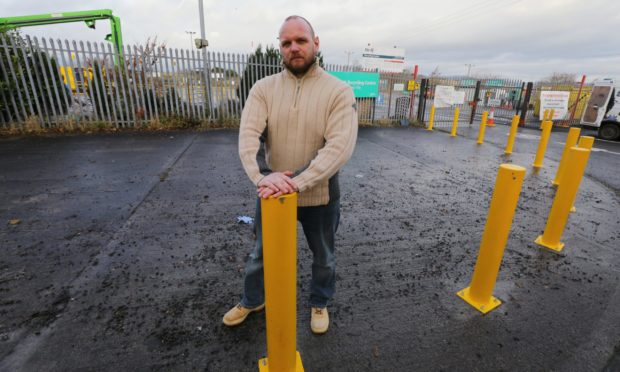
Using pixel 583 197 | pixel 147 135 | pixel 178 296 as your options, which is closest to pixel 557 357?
Answer: pixel 178 296

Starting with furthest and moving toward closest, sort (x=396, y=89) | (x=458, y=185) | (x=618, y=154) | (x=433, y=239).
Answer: (x=396, y=89) < (x=618, y=154) < (x=458, y=185) < (x=433, y=239)

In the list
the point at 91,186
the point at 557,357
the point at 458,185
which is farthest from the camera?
the point at 458,185

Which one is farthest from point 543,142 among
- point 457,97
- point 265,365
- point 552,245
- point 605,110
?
point 605,110

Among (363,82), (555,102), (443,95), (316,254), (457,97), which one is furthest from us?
(555,102)

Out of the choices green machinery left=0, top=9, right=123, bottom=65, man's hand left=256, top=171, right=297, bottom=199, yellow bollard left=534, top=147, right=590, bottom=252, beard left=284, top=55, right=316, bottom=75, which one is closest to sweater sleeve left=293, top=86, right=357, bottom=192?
man's hand left=256, top=171, right=297, bottom=199

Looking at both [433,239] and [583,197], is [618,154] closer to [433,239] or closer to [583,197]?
[583,197]

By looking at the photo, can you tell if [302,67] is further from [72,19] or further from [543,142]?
[72,19]

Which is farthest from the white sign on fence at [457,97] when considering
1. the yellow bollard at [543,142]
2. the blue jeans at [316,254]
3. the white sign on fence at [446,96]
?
the blue jeans at [316,254]

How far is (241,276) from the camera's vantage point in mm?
2771

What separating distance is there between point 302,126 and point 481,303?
203 cm

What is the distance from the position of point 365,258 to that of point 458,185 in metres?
3.18

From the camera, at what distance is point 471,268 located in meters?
3.02

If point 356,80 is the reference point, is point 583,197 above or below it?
below

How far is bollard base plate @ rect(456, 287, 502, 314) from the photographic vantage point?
2.46 meters
